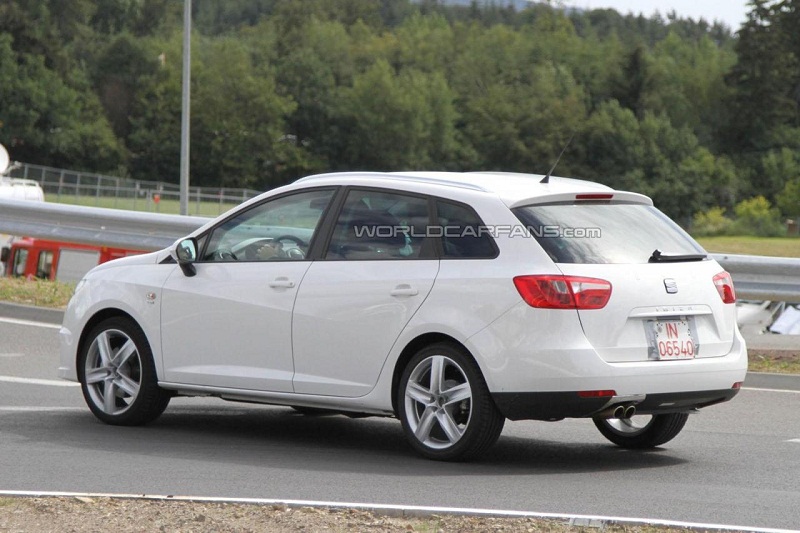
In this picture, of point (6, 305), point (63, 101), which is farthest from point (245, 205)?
point (63, 101)

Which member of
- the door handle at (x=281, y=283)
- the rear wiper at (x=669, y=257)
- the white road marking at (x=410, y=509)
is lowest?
the white road marking at (x=410, y=509)

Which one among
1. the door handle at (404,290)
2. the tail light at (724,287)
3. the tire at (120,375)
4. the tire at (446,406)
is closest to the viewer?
the tire at (446,406)

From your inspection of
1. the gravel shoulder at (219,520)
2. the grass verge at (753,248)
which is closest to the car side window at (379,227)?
the gravel shoulder at (219,520)

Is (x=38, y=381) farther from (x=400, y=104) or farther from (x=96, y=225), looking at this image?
(x=400, y=104)

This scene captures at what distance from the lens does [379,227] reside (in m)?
7.71

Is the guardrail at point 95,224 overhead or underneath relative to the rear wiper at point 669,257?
underneath

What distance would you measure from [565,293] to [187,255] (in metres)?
2.40

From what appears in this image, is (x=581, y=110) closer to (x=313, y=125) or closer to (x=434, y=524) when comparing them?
(x=313, y=125)

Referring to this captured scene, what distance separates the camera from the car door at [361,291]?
744 centimetres

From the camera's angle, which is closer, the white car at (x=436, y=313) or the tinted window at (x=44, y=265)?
the white car at (x=436, y=313)

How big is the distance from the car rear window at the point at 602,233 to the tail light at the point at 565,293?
0.44 ft

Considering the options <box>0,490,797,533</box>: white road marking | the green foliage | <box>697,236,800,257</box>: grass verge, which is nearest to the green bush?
the green foliage

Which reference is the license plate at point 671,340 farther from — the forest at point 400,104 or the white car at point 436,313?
the forest at point 400,104

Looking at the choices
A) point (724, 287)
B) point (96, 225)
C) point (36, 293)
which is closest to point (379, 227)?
point (724, 287)
